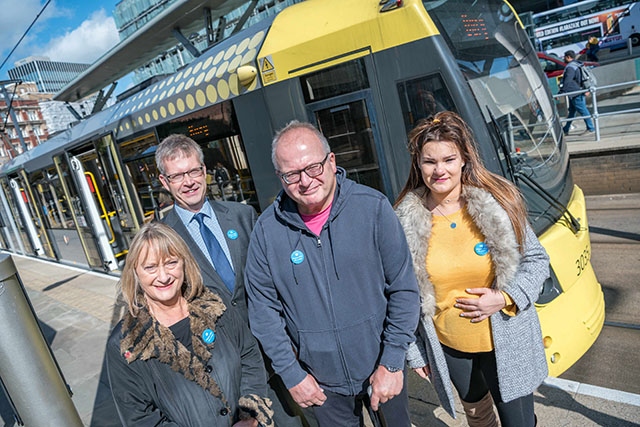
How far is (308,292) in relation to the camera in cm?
189

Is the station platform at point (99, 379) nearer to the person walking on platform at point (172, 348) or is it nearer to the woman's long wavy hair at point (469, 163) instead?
the person walking on platform at point (172, 348)

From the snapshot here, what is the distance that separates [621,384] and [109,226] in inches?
304

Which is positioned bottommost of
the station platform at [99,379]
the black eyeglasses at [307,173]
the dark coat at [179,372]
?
the station platform at [99,379]

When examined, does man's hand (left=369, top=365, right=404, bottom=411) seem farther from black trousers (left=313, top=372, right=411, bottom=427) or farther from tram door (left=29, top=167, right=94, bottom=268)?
tram door (left=29, top=167, right=94, bottom=268)

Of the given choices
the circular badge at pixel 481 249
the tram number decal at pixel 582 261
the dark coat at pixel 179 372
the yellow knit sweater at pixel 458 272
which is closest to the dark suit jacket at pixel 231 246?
the dark coat at pixel 179 372

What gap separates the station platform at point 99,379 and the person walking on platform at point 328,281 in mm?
725

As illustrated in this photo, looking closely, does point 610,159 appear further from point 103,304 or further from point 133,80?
point 133,80

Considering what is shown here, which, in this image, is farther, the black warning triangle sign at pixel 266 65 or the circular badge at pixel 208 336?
the black warning triangle sign at pixel 266 65

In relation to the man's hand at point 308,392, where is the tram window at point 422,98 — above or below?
above

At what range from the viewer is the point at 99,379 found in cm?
451

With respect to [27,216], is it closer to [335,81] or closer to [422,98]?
[335,81]

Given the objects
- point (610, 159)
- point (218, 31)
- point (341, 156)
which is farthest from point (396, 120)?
point (610, 159)

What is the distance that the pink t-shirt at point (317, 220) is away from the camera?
192cm

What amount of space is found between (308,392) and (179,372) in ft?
1.90
